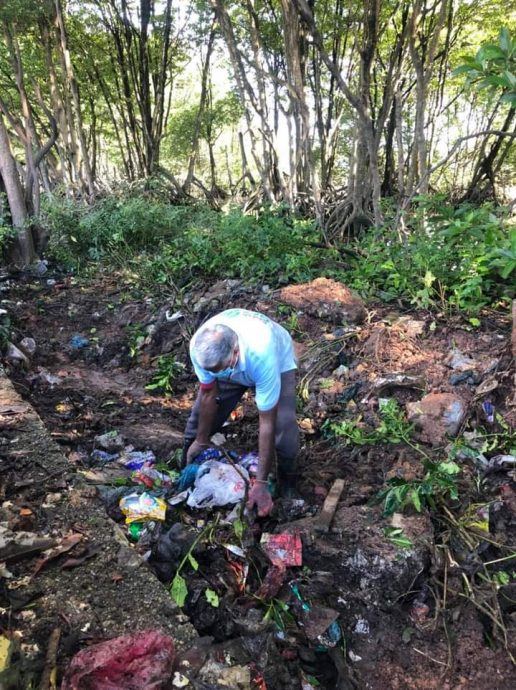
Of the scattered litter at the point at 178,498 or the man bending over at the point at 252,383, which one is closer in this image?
the man bending over at the point at 252,383

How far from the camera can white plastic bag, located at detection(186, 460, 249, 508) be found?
274 centimetres

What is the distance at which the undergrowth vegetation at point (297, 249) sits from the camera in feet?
13.2

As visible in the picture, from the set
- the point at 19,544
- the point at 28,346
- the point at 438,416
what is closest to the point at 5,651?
the point at 19,544

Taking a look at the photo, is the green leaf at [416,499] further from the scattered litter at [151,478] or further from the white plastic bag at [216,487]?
the scattered litter at [151,478]

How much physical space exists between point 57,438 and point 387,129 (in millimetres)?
9794

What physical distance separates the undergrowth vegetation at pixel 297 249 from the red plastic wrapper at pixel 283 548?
2121 millimetres

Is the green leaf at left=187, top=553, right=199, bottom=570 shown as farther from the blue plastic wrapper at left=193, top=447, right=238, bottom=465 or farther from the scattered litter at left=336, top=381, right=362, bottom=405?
the scattered litter at left=336, top=381, right=362, bottom=405

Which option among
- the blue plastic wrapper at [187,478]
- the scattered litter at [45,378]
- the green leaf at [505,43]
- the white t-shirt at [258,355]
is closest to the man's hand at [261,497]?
the white t-shirt at [258,355]

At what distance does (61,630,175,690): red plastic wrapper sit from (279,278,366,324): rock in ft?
11.1

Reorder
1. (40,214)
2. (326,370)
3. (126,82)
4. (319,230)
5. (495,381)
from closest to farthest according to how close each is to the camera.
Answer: (495,381) → (326,370) → (319,230) → (40,214) → (126,82)

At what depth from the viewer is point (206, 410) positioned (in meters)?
2.89

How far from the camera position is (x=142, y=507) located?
8.39 ft

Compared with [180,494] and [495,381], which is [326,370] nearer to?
[495,381]

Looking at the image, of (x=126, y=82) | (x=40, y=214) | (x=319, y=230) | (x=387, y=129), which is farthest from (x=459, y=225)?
(x=126, y=82)
